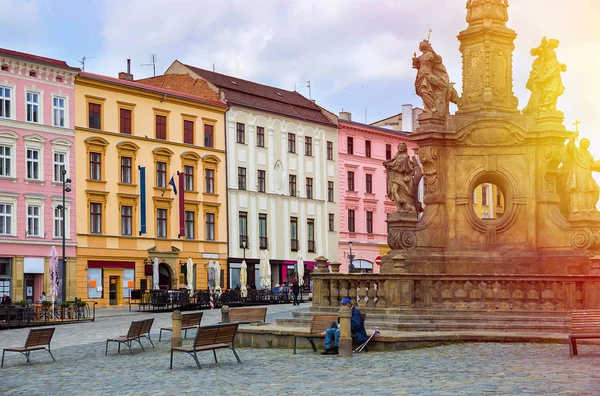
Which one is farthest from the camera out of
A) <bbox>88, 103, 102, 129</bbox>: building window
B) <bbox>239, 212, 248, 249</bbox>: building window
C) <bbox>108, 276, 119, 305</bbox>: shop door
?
<bbox>239, 212, 248, 249</bbox>: building window

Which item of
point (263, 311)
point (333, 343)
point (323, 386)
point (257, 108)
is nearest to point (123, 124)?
point (257, 108)

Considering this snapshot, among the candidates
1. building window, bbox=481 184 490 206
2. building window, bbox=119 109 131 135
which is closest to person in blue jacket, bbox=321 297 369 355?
building window, bbox=481 184 490 206

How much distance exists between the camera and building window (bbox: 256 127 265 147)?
6656 cm

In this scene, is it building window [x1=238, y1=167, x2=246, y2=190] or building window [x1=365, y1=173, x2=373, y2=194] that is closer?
building window [x1=238, y1=167, x2=246, y2=190]

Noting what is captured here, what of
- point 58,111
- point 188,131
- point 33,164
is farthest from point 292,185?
point 33,164

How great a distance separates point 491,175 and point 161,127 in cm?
3670

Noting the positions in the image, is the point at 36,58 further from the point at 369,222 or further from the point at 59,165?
the point at 369,222

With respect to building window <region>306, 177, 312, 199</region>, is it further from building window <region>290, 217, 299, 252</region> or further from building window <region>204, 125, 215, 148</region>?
building window <region>204, 125, 215, 148</region>

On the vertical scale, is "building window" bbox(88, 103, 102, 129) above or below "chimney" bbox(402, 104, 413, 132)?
below

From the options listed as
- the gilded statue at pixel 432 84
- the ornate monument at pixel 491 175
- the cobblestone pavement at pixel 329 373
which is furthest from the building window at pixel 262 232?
the cobblestone pavement at pixel 329 373

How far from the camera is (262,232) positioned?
6669 centimetres

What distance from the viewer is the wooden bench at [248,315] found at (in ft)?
91.5

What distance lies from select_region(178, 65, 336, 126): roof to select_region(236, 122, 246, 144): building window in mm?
1225

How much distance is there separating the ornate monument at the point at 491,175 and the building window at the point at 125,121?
1311 inches
